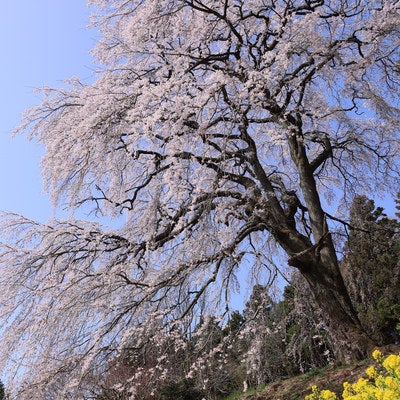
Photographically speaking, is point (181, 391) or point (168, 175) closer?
point (168, 175)

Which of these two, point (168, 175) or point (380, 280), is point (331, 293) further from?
point (380, 280)

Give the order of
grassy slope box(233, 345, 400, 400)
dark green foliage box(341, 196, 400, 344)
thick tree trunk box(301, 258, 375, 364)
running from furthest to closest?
dark green foliage box(341, 196, 400, 344), thick tree trunk box(301, 258, 375, 364), grassy slope box(233, 345, 400, 400)

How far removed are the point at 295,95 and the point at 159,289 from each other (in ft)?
14.0

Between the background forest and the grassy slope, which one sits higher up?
the background forest

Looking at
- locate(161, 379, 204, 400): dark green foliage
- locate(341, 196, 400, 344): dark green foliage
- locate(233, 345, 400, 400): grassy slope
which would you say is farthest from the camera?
locate(341, 196, 400, 344): dark green foliage

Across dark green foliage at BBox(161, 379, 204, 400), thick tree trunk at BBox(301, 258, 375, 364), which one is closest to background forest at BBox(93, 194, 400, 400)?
dark green foliage at BBox(161, 379, 204, 400)

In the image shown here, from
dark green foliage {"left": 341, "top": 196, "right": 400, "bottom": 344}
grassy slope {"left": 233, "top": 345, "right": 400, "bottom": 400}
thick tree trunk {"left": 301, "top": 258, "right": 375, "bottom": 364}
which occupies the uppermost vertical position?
dark green foliage {"left": 341, "top": 196, "right": 400, "bottom": 344}

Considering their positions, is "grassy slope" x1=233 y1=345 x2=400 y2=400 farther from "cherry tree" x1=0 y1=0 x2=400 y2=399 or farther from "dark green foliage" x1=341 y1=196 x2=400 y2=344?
"dark green foliage" x1=341 y1=196 x2=400 y2=344

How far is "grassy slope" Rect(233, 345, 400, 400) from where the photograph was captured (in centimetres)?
550

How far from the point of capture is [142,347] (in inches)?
258

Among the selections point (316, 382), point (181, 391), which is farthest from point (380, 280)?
point (316, 382)

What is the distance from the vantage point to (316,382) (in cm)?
608

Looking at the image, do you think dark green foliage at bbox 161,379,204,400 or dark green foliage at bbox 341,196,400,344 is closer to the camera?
dark green foliage at bbox 161,379,204,400

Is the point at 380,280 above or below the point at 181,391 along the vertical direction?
above
